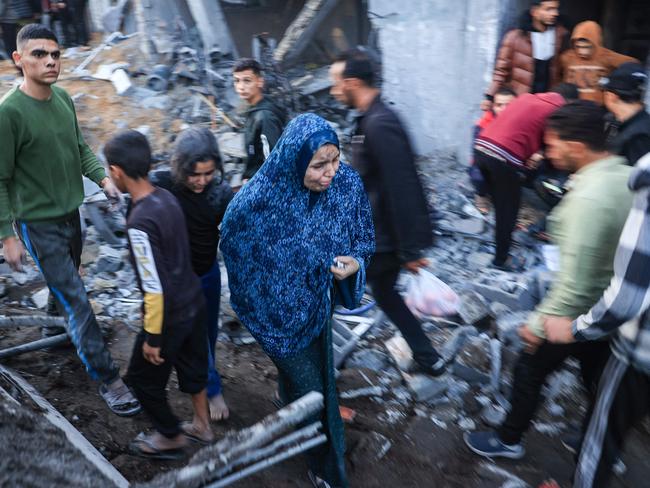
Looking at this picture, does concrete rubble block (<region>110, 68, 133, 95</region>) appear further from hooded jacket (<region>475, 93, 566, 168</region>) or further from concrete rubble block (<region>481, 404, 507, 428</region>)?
concrete rubble block (<region>481, 404, 507, 428</region>)

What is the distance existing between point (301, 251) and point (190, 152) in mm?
724

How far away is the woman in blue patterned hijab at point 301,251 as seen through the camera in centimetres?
250

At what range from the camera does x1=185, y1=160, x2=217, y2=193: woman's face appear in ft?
9.12

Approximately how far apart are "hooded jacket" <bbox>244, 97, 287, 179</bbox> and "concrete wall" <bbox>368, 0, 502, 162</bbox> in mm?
3216

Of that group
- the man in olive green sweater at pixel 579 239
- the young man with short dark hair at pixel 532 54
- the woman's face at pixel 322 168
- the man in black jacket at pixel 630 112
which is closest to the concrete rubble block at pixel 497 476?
the man in olive green sweater at pixel 579 239

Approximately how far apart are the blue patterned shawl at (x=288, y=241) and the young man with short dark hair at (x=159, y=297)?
0.22 m

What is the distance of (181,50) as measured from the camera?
965 cm

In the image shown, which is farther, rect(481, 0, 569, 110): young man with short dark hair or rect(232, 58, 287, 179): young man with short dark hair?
rect(481, 0, 569, 110): young man with short dark hair

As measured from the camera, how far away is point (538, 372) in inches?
109

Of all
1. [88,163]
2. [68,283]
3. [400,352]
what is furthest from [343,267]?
[88,163]

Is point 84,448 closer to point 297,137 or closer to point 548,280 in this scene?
point 297,137

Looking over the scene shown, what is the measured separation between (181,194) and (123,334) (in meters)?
1.81

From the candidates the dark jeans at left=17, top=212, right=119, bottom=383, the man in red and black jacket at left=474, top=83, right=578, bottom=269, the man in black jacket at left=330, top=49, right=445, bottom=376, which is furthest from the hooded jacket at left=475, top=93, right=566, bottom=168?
the dark jeans at left=17, top=212, right=119, bottom=383

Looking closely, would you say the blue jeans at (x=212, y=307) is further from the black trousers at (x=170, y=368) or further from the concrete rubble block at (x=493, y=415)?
the concrete rubble block at (x=493, y=415)
